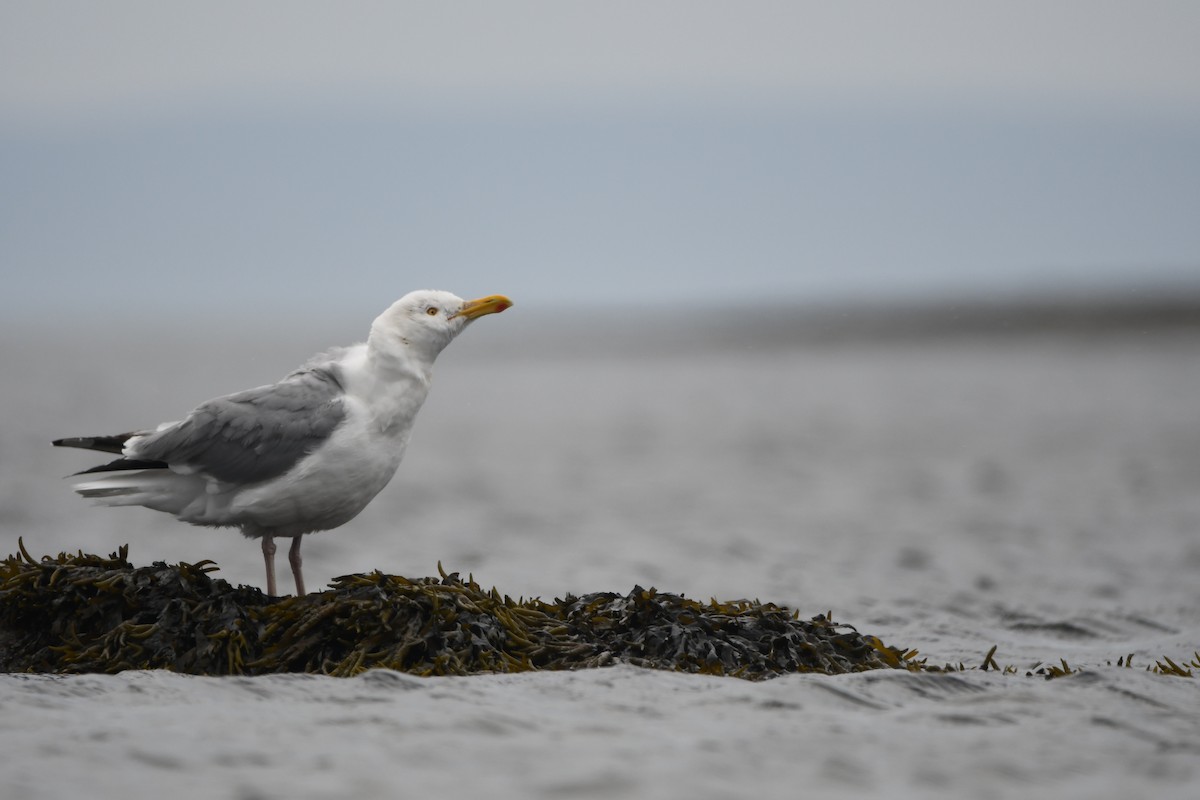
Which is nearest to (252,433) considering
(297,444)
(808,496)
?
(297,444)

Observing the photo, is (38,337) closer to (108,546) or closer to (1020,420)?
(1020,420)

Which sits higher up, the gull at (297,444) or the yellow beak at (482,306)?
the yellow beak at (482,306)

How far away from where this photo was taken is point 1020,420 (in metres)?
26.2

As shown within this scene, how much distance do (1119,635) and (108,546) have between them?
339 inches

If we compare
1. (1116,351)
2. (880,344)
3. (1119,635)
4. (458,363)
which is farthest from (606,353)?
(1119,635)

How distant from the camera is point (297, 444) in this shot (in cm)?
607

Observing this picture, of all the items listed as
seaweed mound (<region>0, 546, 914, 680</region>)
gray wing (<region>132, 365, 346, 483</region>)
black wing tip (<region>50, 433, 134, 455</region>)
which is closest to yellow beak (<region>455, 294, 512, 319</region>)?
gray wing (<region>132, 365, 346, 483</region>)

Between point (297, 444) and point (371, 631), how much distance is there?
1106 mm

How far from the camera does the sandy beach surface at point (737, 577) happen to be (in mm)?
3898

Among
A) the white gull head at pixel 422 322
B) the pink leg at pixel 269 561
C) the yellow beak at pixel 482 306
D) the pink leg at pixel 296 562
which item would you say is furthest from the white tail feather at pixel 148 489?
the yellow beak at pixel 482 306

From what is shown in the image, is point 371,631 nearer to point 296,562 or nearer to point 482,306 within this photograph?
point 296,562

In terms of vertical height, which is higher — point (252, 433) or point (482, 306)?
point (482, 306)

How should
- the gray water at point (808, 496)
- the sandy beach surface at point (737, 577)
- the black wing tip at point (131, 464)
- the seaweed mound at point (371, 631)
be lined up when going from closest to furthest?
the sandy beach surface at point (737, 577) < the seaweed mound at point (371, 631) < the black wing tip at point (131, 464) < the gray water at point (808, 496)

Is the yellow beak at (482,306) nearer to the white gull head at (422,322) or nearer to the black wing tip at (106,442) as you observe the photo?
the white gull head at (422,322)
